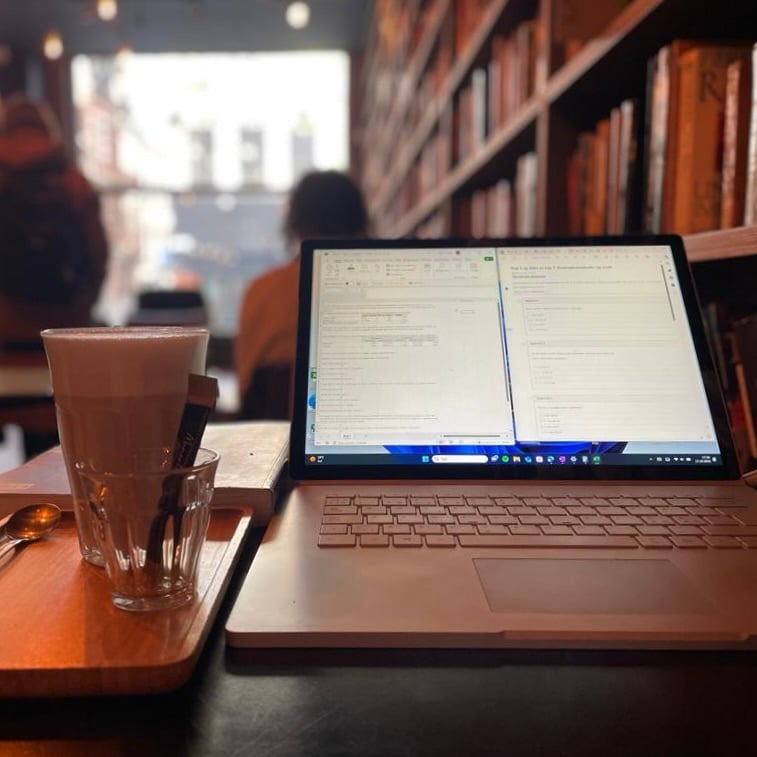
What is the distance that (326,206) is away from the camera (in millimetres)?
2061

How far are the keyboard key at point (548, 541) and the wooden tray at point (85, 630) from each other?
0.64ft

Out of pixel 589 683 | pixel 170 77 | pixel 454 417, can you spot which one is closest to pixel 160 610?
pixel 589 683

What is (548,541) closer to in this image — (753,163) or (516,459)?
(516,459)

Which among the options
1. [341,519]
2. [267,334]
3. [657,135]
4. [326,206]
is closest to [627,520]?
[341,519]

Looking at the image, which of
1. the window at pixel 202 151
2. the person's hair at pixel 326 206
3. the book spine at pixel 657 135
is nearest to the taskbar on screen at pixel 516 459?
the book spine at pixel 657 135

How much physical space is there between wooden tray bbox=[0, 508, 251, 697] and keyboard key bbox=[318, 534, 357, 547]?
71 mm

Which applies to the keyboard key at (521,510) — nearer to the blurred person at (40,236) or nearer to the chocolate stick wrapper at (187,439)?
the chocolate stick wrapper at (187,439)

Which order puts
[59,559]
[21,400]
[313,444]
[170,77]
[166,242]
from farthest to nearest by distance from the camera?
[166,242] → [170,77] → [21,400] → [313,444] → [59,559]

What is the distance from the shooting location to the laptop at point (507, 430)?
554 mm

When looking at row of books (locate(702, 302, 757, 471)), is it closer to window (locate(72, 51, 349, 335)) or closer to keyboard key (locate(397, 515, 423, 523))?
keyboard key (locate(397, 515, 423, 523))

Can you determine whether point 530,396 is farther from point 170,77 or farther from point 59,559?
point 170,77

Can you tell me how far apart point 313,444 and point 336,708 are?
1.23ft

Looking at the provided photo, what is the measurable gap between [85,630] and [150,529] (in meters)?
0.08

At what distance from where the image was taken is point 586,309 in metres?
0.79
